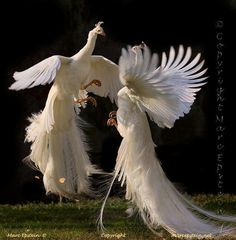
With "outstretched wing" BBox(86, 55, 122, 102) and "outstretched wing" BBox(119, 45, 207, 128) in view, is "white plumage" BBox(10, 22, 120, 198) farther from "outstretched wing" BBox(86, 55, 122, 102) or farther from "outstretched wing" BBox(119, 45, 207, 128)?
"outstretched wing" BBox(119, 45, 207, 128)

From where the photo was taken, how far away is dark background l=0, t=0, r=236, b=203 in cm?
790

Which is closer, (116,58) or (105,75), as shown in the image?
(105,75)

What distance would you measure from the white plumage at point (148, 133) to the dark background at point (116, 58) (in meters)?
2.82

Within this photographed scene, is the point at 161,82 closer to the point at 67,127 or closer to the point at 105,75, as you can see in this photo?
the point at 67,127

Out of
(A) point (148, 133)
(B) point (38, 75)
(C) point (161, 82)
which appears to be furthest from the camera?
(B) point (38, 75)

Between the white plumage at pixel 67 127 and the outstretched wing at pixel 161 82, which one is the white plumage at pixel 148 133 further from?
the white plumage at pixel 67 127

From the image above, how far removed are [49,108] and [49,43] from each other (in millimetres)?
2304

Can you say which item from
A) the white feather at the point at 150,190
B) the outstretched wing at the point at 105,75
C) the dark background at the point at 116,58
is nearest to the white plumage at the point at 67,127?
the outstretched wing at the point at 105,75

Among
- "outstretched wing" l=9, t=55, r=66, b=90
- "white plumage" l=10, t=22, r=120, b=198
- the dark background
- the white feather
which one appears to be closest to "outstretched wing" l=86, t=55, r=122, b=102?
"white plumage" l=10, t=22, r=120, b=198

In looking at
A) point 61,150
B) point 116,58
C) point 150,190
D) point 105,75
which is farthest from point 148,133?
point 116,58

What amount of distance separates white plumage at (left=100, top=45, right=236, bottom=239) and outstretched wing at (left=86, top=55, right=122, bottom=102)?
2.99ft

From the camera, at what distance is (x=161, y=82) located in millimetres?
4926

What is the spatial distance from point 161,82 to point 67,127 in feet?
4.11

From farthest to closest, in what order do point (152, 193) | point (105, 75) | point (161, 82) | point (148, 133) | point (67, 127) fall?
point (105, 75) → point (67, 127) → point (148, 133) → point (152, 193) → point (161, 82)
